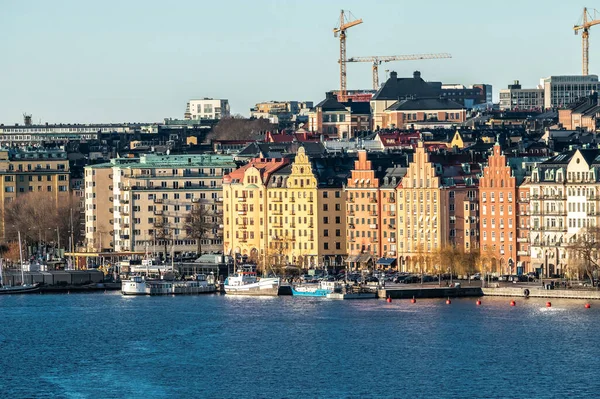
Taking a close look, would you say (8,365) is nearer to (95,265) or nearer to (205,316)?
(205,316)

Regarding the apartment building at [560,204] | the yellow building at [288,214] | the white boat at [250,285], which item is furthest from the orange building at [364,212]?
the apartment building at [560,204]

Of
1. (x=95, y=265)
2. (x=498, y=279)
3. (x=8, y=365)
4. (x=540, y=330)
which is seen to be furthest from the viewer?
(x=95, y=265)

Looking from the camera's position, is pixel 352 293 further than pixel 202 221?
No

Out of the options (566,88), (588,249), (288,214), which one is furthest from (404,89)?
(588,249)

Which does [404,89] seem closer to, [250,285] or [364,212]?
[364,212]

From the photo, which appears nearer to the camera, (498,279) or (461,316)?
(461,316)

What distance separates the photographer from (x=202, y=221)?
11519 centimetres

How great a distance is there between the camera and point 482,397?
227 ft

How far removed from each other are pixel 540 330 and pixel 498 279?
664 inches

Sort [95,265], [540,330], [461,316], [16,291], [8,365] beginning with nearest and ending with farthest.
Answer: [8,365] < [540,330] < [461,316] < [16,291] < [95,265]

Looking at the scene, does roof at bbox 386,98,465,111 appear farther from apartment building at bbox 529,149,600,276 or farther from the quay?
the quay

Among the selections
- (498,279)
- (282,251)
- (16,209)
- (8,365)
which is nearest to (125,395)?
(8,365)

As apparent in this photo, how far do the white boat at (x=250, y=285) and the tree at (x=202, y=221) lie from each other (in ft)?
36.3

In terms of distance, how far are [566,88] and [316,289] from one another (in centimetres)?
9442
